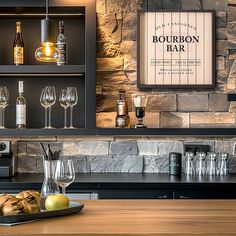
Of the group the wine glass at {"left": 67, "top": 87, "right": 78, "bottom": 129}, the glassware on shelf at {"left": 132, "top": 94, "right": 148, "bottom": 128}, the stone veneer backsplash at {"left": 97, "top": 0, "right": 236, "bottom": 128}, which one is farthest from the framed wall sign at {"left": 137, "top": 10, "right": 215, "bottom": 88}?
the wine glass at {"left": 67, "top": 87, "right": 78, "bottom": 129}

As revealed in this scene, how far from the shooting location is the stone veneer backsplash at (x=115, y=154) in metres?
4.43

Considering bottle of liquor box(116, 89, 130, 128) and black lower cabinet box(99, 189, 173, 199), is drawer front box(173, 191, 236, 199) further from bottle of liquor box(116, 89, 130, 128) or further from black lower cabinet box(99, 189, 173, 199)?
bottle of liquor box(116, 89, 130, 128)

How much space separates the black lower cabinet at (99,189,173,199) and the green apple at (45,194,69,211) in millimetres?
1405

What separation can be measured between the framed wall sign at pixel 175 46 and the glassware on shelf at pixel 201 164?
0.58 m

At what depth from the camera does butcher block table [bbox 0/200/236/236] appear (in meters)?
1.98

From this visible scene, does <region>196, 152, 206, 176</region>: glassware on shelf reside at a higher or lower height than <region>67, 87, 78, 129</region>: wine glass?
lower

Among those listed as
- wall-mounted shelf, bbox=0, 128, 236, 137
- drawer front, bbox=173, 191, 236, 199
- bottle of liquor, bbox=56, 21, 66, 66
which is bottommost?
drawer front, bbox=173, 191, 236, 199

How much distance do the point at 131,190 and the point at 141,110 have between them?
0.76 metres

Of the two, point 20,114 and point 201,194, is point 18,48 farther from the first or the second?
point 201,194

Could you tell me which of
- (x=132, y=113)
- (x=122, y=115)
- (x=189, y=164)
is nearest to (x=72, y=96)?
(x=122, y=115)

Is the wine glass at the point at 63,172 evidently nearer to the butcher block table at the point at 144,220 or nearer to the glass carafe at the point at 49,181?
the glass carafe at the point at 49,181

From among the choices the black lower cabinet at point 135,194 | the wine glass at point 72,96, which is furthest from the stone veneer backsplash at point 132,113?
the black lower cabinet at point 135,194

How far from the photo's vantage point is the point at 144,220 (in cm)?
220

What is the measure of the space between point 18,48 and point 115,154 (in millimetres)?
1125
